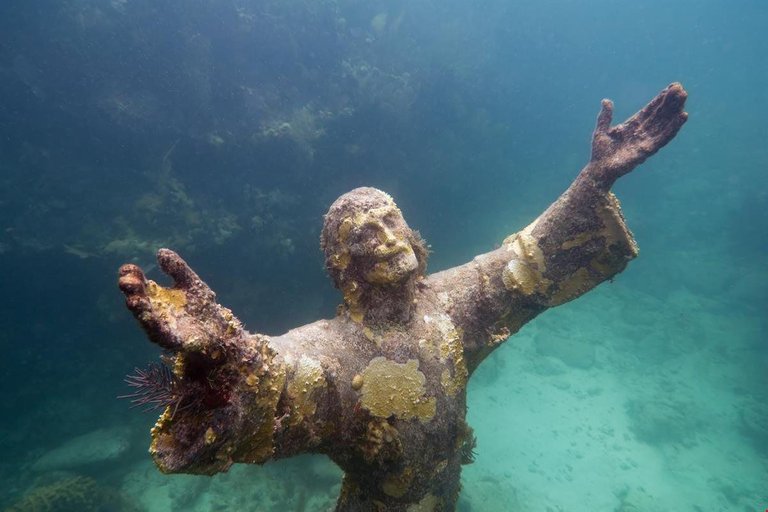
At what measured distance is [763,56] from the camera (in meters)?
39.8

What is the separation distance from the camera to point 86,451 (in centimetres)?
1143

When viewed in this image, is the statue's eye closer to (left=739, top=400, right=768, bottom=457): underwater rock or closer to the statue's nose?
the statue's nose

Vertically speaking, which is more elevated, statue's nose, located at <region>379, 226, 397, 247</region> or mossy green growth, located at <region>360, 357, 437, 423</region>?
statue's nose, located at <region>379, 226, 397, 247</region>

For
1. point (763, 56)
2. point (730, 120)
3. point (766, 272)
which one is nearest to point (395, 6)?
point (766, 272)

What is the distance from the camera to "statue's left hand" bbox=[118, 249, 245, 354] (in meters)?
1.69

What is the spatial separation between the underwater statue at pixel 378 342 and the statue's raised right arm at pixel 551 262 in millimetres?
12

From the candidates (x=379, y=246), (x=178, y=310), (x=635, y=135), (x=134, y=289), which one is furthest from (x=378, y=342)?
(x=635, y=135)

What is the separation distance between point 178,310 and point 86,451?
13.6 meters

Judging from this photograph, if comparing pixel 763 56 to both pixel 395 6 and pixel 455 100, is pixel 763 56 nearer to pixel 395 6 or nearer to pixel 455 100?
pixel 455 100

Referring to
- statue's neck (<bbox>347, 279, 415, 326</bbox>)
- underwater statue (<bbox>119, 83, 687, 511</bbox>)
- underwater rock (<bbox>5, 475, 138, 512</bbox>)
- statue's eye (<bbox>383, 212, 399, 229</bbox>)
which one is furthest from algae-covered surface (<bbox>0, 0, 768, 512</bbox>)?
A: statue's eye (<bbox>383, 212, 399, 229</bbox>)

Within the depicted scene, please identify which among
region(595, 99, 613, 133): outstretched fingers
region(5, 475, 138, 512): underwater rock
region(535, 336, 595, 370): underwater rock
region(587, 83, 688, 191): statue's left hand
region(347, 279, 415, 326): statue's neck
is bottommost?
region(5, 475, 138, 512): underwater rock

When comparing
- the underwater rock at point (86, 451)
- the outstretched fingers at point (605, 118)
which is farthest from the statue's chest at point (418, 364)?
the underwater rock at point (86, 451)

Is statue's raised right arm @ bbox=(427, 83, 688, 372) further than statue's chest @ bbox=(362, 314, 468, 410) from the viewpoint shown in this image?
Yes

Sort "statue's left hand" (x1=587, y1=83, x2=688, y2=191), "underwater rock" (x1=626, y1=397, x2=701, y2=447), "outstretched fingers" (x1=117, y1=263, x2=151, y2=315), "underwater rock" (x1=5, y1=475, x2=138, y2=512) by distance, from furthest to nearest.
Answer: "underwater rock" (x1=626, y1=397, x2=701, y2=447) < "underwater rock" (x1=5, y1=475, x2=138, y2=512) < "statue's left hand" (x1=587, y1=83, x2=688, y2=191) < "outstretched fingers" (x1=117, y1=263, x2=151, y2=315)
